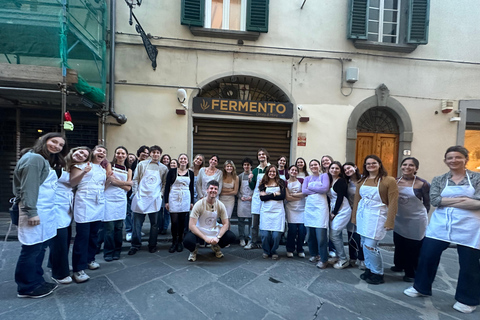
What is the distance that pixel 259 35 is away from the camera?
6625 mm

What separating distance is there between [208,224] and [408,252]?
119 inches

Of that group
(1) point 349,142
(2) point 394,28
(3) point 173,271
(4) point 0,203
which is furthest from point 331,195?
(4) point 0,203

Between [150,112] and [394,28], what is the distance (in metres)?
7.60

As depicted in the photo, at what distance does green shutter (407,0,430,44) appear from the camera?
6.72 meters

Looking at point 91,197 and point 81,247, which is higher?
point 91,197

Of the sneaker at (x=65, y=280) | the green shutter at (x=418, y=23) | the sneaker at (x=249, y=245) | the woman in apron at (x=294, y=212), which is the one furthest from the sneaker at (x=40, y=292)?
the green shutter at (x=418, y=23)

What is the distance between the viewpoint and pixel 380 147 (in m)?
7.25

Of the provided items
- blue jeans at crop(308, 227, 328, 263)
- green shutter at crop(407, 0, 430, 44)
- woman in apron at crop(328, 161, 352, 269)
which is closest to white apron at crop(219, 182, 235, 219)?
blue jeans at crop(308, 227, 328, 263)

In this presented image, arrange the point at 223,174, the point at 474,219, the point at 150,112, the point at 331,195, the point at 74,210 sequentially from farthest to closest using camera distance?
1. the point at 150,112
2. the point at 223,174
3. the point at 331,195
4. the point at 74,210
5. the point at 474,219

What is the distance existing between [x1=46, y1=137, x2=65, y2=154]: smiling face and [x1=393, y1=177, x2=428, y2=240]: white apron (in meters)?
4.45

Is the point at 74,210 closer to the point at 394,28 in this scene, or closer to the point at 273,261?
the point at 273,261

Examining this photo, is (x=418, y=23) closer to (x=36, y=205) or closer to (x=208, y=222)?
(x=208, y=222)

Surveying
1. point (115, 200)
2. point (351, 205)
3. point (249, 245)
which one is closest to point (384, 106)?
point (351, 205)

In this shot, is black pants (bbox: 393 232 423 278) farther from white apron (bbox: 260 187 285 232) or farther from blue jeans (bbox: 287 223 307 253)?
white apron (bbox: 260 187 285 232)
